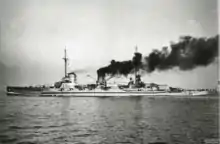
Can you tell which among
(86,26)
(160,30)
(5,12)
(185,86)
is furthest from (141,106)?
(5,12)

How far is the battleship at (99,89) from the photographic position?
1.75 meters

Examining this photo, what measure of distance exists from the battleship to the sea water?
0.03 m

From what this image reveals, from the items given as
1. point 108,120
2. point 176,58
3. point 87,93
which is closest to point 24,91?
point 87,93

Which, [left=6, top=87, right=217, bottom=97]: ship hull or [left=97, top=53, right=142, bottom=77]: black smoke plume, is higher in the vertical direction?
[left=97, top=53, right=142, bottom=77]: black smoke plume

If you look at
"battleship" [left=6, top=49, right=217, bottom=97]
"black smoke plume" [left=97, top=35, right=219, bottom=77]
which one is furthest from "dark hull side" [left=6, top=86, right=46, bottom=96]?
"black smoke plume" [left=97, top=35, right=219, bottom=77]

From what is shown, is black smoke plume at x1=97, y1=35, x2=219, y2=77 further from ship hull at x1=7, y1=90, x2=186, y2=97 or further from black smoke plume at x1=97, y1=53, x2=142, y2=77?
ship hull at x1=7, y1=90, x2=186, y2=97

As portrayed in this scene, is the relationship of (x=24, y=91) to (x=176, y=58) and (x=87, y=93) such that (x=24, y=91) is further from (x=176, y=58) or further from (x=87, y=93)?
(x=176, y=58)

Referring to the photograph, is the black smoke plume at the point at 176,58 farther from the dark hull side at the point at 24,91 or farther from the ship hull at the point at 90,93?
the dark hull side at the point at 24,91

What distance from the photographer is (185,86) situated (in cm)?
178

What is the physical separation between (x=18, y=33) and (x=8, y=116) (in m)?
0.48

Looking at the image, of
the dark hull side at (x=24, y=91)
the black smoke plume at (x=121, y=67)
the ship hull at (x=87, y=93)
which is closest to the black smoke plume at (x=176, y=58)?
the black smoke plume at (x=121, y=67)

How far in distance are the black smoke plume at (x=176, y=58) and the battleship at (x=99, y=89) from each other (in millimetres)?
56

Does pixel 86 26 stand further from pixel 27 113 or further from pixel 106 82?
pixel 27 113

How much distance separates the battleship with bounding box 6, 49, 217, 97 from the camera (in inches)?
68.8
